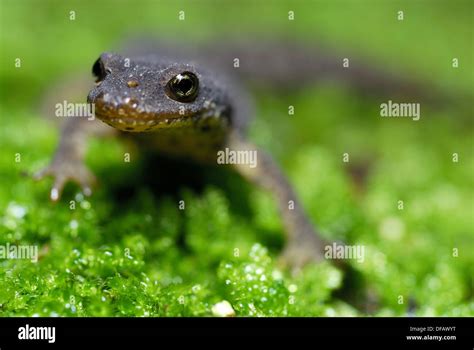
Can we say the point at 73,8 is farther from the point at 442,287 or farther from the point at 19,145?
the point at 442,287

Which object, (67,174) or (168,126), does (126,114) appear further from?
(67,174)

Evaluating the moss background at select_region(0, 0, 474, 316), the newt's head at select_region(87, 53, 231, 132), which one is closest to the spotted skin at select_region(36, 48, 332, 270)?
the newt's head at select_region(87, 53, 231, 132)

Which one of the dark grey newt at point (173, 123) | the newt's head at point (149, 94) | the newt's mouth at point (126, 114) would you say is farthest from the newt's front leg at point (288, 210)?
the newt's mouth at point (126, 114)

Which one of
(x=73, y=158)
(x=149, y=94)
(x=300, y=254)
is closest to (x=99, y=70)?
(x=149, y=94)

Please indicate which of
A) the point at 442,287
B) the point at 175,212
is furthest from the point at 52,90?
the point at 442,287

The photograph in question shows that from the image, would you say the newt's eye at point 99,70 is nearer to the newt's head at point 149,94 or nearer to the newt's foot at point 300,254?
the newt's head at point 149,94
